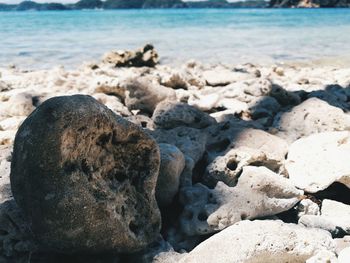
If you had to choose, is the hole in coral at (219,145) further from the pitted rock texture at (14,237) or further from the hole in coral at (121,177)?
the pitted rock texture at (14,237)

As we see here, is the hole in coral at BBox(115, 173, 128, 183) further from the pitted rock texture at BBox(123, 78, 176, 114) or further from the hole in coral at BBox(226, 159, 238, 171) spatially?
the pitted rock texture at BBox(123, 78, 176, 114)


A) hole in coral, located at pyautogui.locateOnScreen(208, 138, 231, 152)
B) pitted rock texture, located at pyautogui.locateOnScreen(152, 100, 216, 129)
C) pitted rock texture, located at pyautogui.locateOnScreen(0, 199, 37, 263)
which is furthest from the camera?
pitted rock texture, located at pyautogui.locateOnScreen(152, 100, 216, 129)

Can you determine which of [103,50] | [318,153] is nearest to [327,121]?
[318,153]

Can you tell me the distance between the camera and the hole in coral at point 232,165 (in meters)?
3.12

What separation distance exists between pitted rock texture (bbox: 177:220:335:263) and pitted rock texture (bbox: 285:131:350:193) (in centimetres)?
93

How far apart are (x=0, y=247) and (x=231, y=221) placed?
1.18 m

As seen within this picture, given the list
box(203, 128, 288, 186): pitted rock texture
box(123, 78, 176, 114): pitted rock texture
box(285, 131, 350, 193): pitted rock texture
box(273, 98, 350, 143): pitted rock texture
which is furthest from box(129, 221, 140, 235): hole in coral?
box(123, 78, 176, 114): pitted rock texture

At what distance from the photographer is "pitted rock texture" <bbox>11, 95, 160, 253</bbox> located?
188 centimetres

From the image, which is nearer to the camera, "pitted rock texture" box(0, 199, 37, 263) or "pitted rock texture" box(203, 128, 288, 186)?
"pitted rock texture" box(0, 199, 37, 263)

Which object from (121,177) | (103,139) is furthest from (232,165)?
(103,139)

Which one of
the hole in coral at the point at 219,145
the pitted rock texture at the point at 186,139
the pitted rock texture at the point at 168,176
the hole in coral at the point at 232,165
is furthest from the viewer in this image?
the hole in coral at the point at 219,145

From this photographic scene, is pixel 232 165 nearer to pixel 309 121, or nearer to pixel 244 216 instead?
pixel 244 216

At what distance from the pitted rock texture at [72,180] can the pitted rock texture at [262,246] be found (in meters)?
0.37

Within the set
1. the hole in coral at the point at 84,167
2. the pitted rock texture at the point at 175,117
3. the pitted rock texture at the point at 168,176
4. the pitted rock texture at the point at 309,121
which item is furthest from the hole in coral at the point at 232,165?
the hole in coral at the point at 84,167
